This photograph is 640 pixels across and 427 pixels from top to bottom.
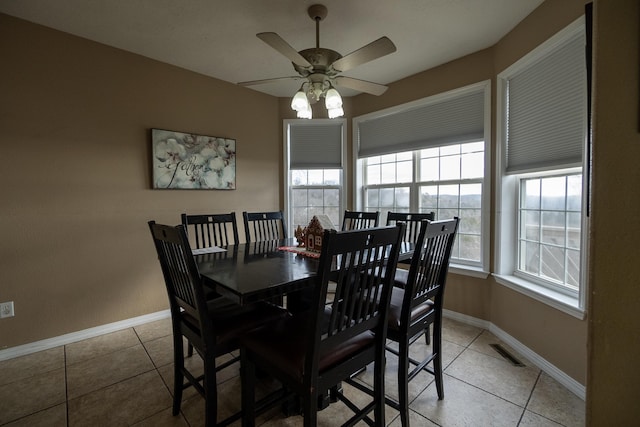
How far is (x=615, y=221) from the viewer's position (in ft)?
2.28

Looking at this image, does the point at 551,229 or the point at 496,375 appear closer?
the point at 496,375

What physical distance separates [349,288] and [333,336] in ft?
0.67

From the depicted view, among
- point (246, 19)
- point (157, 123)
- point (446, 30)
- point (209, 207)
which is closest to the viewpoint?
point (246, 19)

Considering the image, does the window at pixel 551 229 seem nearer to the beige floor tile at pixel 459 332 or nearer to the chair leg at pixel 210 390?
the beige floor tile at pixel 459 332

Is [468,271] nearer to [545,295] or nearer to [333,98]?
[545,295]

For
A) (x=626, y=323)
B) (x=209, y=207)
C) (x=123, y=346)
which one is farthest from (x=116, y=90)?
(x=626, y=323)

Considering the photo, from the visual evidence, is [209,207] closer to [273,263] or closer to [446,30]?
[273,263]

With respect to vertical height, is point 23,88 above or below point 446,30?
below

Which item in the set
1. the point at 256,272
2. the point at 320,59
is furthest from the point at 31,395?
the point at 320,59

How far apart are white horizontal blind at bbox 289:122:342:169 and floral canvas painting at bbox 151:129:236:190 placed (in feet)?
2.89

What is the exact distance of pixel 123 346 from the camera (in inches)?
93.6

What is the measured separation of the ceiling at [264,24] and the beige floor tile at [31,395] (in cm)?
261

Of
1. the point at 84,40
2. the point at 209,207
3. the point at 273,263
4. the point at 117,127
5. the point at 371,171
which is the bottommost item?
the point at 273,263

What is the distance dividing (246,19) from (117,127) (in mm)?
1539
